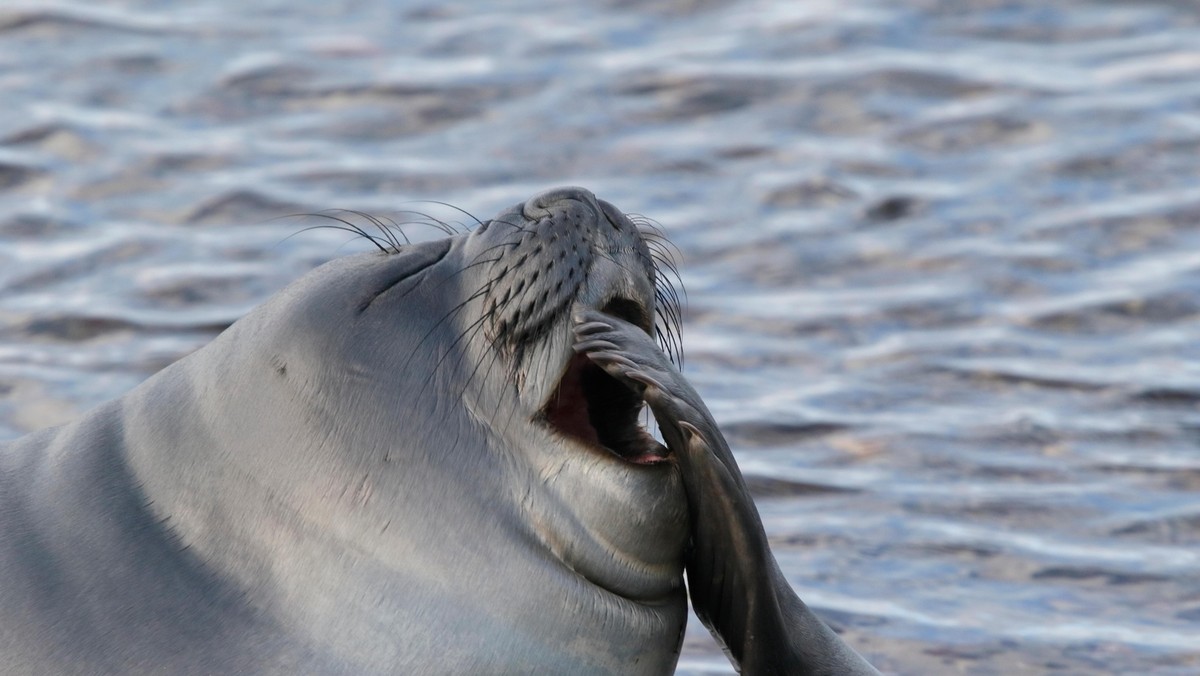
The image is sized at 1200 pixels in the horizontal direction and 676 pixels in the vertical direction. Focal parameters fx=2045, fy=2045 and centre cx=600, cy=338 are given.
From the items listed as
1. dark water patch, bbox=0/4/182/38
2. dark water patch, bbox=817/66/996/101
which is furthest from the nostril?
dark water patch, bbox=0/4/182/38

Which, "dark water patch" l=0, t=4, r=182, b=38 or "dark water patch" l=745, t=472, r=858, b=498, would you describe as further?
"dark water patch" l=0, t=4, r=182, b=38

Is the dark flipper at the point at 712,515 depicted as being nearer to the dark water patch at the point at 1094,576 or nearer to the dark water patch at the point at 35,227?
the dark water patch at the point at 1094,576

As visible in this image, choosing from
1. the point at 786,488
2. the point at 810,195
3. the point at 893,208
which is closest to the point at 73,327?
the point at 786,488

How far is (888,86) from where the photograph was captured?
9914 millimetres

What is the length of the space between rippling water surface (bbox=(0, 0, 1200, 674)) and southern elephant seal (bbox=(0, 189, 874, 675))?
1.68 meters

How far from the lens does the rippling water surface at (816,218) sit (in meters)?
6.10

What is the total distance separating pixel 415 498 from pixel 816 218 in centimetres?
516

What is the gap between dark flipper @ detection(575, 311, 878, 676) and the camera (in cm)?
375

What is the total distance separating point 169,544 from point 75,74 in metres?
7.44

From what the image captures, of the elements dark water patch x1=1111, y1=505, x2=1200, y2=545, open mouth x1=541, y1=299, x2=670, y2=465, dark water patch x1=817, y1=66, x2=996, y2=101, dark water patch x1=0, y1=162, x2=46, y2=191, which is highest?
dark water patch x1=817, y1=66, x2=996, y2=101

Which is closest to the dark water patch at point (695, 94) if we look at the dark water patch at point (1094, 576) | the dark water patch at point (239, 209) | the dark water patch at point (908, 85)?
the dark water patch at point (908, 85)

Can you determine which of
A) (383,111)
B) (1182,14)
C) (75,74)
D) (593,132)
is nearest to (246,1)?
(75,74)

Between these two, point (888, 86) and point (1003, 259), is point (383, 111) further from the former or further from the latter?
point (1003, 259)

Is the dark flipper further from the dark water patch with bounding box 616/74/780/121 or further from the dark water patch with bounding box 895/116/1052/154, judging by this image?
the dark water patch with bounding box 616/74/780/121
